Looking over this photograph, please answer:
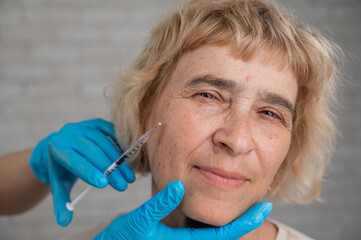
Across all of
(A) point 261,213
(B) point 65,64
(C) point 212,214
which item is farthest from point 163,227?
(B) point 65,64

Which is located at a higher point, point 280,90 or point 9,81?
point 280,90

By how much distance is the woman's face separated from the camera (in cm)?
114

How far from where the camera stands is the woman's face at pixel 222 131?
1.14 metres

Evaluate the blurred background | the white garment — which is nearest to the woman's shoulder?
the white garment

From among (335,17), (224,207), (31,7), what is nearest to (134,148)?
(224,207)

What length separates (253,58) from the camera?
1.20 meters

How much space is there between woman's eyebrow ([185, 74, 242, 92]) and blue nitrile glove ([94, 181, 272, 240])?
0.33 meters

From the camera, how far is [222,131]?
1.15 metres

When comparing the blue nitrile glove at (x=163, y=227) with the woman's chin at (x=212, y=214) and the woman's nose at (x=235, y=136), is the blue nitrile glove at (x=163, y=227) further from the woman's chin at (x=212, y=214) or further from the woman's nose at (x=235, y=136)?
the woman's nose at (x=235, y=136)

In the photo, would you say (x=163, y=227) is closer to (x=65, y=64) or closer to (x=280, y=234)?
(x=280, y=234)

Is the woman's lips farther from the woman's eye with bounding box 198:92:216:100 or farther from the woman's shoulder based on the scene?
the woman's shoulder

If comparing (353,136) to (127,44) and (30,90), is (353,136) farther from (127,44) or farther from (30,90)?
(30,90)

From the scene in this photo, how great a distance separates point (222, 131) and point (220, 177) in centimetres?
14

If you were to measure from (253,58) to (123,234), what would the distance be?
670mm
